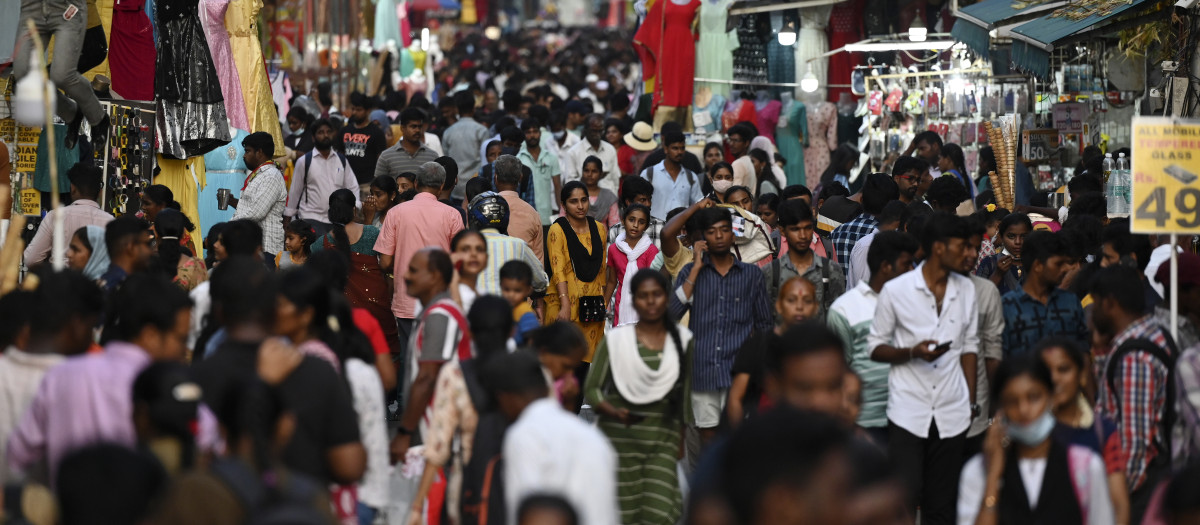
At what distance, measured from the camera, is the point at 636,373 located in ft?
23.4

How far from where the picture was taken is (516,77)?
30312 mm

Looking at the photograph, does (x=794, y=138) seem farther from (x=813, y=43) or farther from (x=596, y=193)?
(x=596, y=193)

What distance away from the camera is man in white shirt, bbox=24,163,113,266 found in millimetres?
9039

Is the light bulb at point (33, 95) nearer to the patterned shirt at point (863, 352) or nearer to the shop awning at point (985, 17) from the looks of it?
the patterned shirt at point (863, 352)

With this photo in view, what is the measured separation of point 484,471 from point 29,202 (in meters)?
6.01

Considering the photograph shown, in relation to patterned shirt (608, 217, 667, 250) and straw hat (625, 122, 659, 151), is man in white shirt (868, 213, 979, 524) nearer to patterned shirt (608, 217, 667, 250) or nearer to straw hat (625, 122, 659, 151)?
patterned shirt (608, 217, 667, 250)

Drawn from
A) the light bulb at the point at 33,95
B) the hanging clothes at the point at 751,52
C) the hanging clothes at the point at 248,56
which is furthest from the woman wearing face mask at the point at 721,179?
the hanging clothes at the point at 751,52

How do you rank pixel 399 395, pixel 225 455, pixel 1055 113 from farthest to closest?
1. pixel 1055 113
2. pixel 399 395
3. pixel 225 455

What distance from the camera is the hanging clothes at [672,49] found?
18969mm

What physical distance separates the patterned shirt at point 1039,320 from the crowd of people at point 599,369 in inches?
0.8

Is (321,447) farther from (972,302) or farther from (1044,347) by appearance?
(972,302)

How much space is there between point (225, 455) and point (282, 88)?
15817 millimetres

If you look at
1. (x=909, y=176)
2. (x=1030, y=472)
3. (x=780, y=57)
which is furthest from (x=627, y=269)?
(x=780, y=57)

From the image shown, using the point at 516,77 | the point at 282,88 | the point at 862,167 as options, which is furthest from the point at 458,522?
the point at 516,77
